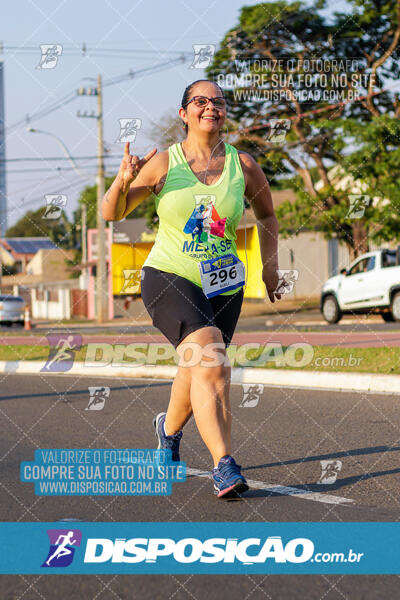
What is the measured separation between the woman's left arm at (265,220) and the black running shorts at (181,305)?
1.36 ft

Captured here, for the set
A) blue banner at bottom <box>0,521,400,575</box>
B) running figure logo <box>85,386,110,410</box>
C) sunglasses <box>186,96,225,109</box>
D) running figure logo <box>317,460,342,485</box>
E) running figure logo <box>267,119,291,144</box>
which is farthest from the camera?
running figure logo <box>267,119,291,144</box>

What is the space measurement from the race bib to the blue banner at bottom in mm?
1260

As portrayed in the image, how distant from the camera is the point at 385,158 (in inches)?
→ 930

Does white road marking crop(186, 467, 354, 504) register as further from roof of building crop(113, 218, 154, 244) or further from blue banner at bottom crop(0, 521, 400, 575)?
roof of building crop(113, 218, 154, 244)

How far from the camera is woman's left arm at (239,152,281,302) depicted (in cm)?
492

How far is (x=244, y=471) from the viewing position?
208 inches

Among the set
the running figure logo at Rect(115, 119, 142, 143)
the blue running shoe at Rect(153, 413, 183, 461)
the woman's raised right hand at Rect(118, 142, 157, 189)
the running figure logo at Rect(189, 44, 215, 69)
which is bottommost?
the blue running shoe at Rect(153, 413, 183, 461)

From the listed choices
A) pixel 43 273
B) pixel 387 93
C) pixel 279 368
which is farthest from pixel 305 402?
pixel 43 273

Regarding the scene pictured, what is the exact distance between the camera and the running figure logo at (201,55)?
12.3 metres

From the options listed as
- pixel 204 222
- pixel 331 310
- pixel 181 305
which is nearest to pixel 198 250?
pixel 204 222

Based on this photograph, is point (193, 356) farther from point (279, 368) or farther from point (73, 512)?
point (279, 368)

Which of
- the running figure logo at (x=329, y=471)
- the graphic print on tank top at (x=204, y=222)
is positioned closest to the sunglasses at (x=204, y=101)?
the graphic print on tank top at (x=204, y=222)

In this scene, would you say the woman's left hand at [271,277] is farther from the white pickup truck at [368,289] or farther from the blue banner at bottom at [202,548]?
the white pickup truck at [368,289]

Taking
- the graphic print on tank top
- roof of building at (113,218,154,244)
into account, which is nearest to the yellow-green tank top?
the graphic print on tank top
